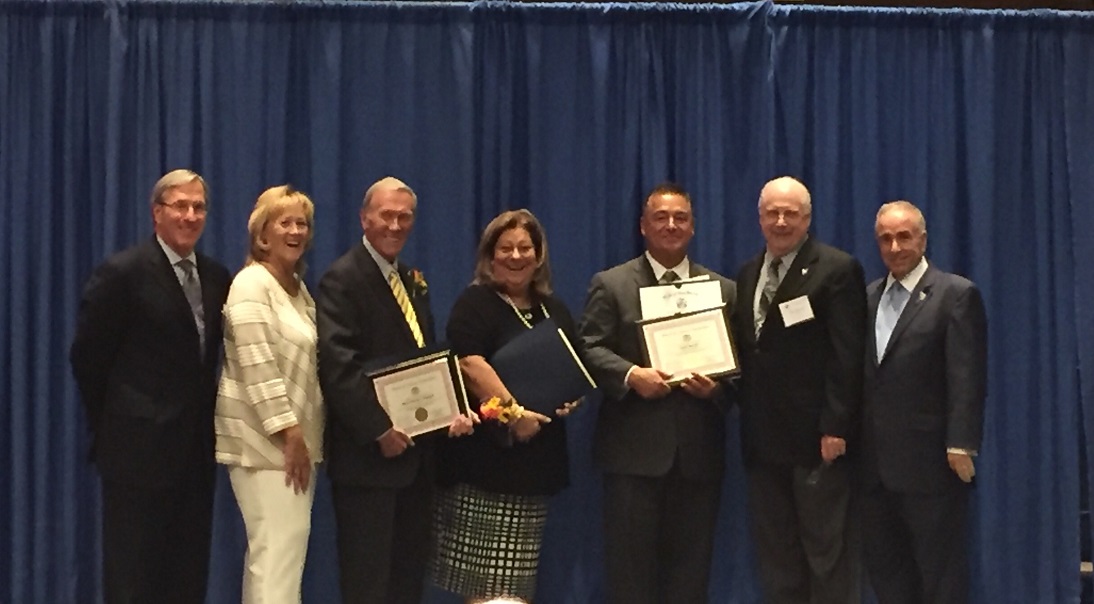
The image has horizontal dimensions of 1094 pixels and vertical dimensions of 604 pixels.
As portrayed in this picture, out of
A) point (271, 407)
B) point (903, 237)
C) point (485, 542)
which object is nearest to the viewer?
point (271, 407)

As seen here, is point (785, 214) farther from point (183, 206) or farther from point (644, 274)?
point (183, 206)

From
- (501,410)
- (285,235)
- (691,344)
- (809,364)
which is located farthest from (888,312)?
(285,235)

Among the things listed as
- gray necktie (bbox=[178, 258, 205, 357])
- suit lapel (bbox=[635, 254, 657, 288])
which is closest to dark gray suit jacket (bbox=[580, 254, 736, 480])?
suit lapel (bbox=[635, 254, 657, 288])

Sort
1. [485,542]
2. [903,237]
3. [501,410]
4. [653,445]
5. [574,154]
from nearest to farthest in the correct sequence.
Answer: [501,410]
[485,542]
[653,445]
[903,237]
[574,154]

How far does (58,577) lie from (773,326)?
2934mm

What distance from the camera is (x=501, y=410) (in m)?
3.24

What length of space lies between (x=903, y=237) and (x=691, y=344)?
0.83 meters

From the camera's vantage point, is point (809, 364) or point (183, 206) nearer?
point (183, 206)

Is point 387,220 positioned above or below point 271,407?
above

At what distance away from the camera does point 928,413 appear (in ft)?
11.4

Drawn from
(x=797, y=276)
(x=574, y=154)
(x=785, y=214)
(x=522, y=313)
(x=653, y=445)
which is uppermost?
(x=574, y=154)

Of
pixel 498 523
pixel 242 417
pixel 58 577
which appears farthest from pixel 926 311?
pixel 58 577

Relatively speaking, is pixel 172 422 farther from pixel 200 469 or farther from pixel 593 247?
pixel 593 247

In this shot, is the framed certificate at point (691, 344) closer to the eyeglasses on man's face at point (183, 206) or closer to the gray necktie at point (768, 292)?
the gray necktie at point (768, 292)
